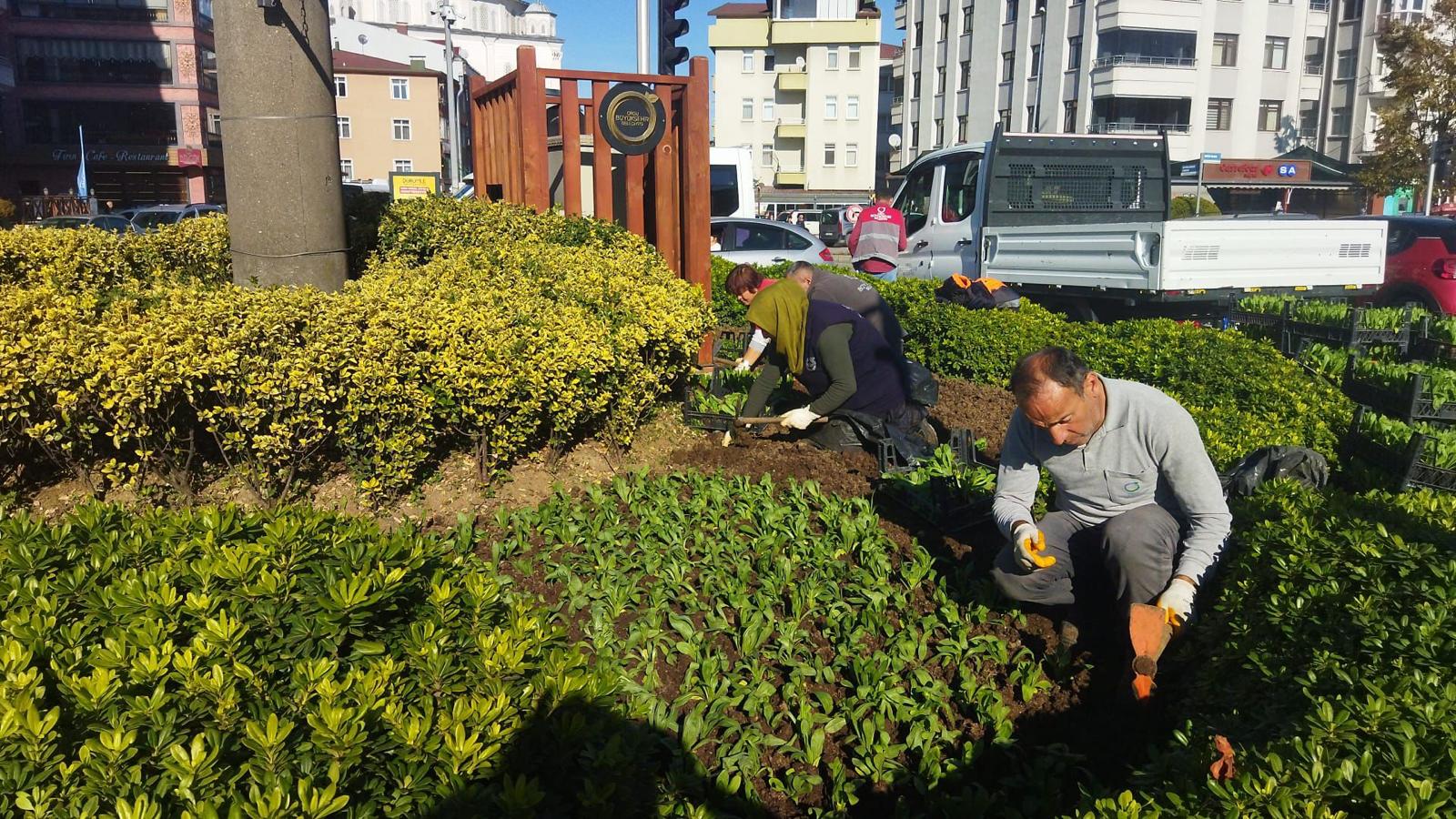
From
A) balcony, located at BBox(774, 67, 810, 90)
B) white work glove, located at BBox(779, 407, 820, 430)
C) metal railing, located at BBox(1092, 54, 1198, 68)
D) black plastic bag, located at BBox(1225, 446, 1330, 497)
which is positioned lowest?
white work glove, located at BBox(779, 407, 820, 430)

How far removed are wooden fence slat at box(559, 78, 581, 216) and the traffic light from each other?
2.29 metres

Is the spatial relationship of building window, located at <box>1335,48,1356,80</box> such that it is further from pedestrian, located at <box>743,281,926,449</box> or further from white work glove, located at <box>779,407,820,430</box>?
white work glove, located at <box>779,407,820,430</box>

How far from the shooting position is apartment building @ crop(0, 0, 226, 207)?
50.9m

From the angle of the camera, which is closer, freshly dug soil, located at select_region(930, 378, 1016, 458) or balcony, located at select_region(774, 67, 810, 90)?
freshly dug soil, located at select_region(930, 378, 1016, 458)

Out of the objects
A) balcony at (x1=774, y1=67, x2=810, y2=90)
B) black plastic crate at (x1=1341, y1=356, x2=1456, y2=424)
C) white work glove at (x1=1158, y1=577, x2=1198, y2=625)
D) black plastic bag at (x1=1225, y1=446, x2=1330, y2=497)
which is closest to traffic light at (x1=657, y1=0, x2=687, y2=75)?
black plastic crate at (x1=1341, y1=356, x2=1456, y2=424)

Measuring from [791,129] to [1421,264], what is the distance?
165 ft

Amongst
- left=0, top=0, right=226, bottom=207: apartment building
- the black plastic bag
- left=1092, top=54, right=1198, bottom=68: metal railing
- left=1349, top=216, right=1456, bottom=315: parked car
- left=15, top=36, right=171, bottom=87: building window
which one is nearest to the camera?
the black plastic bag

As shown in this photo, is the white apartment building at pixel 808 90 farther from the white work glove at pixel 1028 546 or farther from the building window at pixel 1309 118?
the white work glove at pixel 1028 546

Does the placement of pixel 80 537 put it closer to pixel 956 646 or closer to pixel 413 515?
pixel 413 515

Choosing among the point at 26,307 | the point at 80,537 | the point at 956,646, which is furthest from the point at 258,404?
the point at 956,646

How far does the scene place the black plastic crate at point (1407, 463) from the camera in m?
5.12

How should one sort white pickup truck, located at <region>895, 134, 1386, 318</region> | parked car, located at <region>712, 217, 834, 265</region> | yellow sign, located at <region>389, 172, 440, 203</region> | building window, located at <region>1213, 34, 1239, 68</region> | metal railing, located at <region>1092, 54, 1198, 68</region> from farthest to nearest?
building window, located at <region>1213, 34, 1239, 68</region> → metal railing, located at <region>1092, 54, 1198, 68</region> → yellow sign, located at <region>389, 172, 440, 203</region> → parked car, located at <region>712, 217, 834, 265</region> → white pickup truck, located at <region>895, 134, 1386, 318</region>

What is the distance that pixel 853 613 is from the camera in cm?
436

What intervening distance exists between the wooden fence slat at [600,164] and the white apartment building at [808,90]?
5102 centimetres
